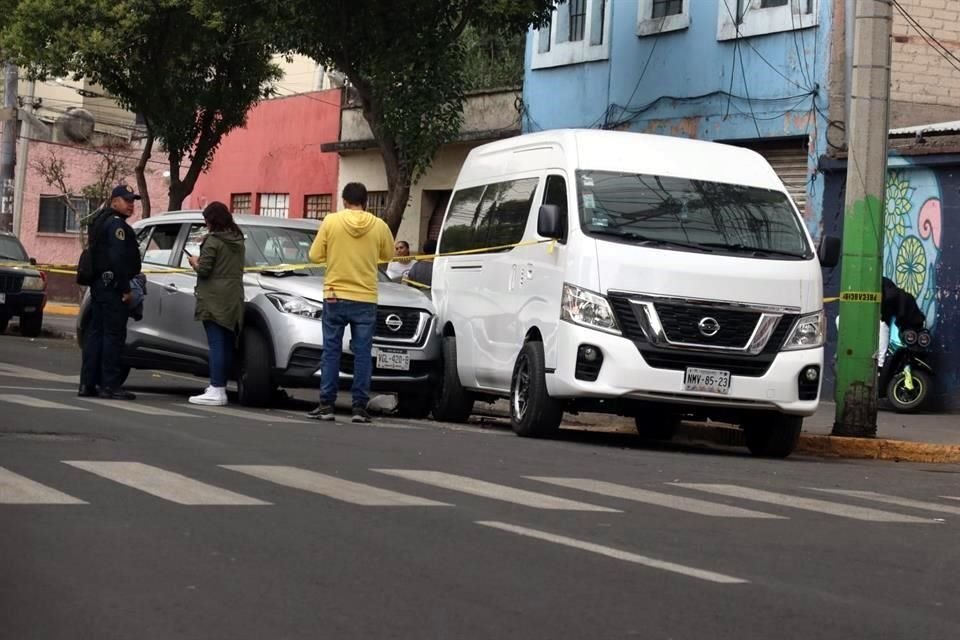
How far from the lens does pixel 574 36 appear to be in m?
27.1

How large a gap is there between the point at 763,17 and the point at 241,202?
21.5 m

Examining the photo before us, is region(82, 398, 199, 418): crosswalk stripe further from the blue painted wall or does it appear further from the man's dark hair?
the blue painted wall

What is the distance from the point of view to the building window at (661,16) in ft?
80.2

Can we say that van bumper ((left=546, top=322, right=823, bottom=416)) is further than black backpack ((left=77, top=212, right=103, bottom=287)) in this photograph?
No

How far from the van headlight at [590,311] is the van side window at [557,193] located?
657 mm

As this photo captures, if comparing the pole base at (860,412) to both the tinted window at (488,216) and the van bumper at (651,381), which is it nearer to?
the van bumper at (651,381)

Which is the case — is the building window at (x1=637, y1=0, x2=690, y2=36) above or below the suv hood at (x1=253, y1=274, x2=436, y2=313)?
above

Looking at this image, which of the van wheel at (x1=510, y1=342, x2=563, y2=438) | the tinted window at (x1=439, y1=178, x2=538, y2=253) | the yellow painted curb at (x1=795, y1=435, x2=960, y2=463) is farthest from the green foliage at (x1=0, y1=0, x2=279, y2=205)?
the yellow painted curb at (x1=795, y1=435, x2=960, y2=463)

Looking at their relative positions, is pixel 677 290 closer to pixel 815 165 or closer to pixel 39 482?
pixel 39 482

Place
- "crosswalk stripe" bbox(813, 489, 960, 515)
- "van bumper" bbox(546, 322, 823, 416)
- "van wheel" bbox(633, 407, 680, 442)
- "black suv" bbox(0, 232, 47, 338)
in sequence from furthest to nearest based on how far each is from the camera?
"black suv" bbox(0, 232, 47, 338) < "van wheel" bbox(633, 407, 680, 442) < "van bumper" bbox(546, 322, 823, 416) < "crosswalk stripe" bbox(813, 489, 960, 515)

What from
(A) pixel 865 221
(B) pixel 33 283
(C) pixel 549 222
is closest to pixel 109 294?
(C) pixel 549 222

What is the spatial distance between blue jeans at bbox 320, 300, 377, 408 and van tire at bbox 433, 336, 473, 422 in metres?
1.25

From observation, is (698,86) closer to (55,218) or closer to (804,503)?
(804,503)

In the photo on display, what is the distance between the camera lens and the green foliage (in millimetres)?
28812
